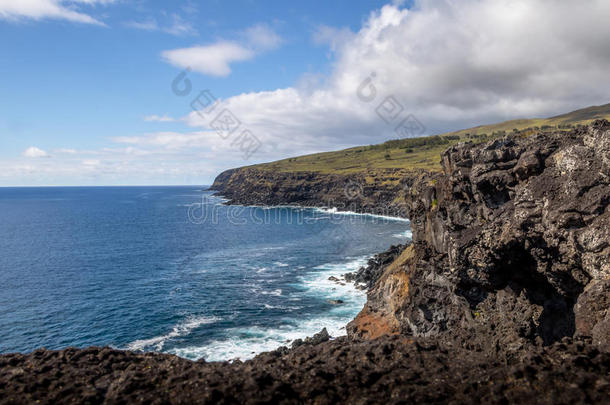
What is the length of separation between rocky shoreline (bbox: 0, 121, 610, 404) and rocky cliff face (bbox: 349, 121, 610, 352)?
0.07m

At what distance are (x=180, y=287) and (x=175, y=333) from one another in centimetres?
1759

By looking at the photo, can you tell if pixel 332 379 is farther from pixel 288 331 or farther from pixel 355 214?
pixel 355 214

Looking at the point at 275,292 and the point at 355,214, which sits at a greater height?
the point at 355,214

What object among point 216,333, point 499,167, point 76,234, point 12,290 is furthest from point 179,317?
point 76,234

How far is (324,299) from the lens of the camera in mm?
52000

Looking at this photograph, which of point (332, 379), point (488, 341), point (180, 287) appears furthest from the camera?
point (180, 287)

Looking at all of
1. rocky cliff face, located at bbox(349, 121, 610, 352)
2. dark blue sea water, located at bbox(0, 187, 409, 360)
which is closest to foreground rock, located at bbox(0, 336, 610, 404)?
rocky cliff face, located at bbox(349, 121, 610, 352)

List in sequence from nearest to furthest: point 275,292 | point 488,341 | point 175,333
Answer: point 488,341 → point 175,333 → point 275,292

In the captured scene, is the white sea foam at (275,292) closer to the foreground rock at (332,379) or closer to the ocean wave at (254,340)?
the ocean wave at (254,340)

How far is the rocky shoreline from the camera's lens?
1331cm

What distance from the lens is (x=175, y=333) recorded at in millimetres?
41375

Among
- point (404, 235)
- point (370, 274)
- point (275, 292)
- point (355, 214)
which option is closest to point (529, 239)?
point (275, 292)

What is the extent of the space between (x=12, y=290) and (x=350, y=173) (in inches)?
6405

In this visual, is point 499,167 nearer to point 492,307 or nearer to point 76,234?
point 492,307
